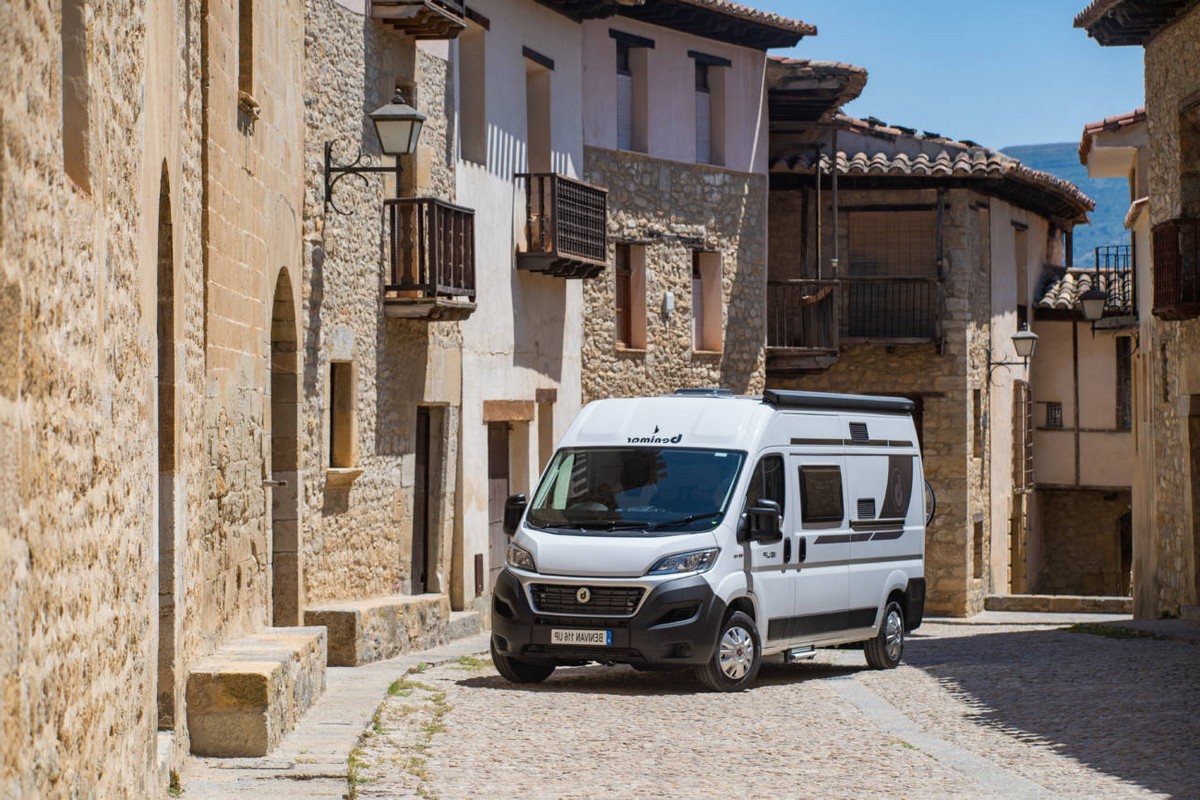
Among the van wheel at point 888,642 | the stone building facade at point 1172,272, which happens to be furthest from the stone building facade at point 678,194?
the van wheel at point 888,642

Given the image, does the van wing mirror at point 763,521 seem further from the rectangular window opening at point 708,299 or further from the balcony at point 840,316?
the balcony at point 840,316

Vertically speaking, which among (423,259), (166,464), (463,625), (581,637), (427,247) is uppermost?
(427,247)

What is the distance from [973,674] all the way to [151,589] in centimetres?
935

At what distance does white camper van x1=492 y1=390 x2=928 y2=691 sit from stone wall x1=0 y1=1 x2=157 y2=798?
19.6 ft

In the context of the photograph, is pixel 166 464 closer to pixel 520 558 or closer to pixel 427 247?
pixel 520 558

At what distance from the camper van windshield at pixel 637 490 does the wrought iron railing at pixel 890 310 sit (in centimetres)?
1822

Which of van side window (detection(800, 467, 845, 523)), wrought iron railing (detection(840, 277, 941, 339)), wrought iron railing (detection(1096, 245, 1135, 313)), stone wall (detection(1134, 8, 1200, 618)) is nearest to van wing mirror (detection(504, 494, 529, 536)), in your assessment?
van side window (detection(800, 467, 845, 523))

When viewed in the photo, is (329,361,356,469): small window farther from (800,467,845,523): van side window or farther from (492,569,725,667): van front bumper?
(800,467,845,523): van side window

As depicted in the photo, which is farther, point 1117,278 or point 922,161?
point 1117,278

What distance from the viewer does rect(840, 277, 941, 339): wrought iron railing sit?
31.8m

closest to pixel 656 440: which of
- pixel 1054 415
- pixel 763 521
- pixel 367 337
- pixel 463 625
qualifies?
pixel 763 521

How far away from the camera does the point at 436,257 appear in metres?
18.0

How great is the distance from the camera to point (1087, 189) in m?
157

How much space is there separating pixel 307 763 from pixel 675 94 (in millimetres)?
19111
